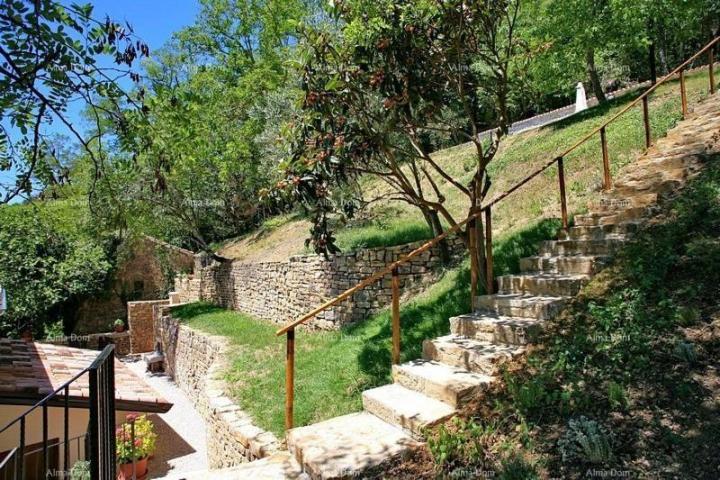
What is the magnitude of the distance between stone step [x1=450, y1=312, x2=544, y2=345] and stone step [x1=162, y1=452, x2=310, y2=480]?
2281 mm

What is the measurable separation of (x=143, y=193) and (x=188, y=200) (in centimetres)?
172

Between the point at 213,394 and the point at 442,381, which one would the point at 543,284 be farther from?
the point at 213,394

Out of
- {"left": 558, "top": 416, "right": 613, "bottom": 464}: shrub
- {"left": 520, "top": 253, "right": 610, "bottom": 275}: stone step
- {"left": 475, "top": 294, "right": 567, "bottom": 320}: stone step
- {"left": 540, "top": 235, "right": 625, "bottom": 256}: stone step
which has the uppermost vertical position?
{"left": 540, "top": 235, "right": 625, "bottom": 256}: stone step

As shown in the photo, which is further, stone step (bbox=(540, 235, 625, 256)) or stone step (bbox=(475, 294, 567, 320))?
stone step (bbox=(540, 235, 625, 256))

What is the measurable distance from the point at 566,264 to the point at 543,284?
1.66ft

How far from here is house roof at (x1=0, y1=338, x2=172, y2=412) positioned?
15.8 ft

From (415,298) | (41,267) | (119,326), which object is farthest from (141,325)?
(415,298)

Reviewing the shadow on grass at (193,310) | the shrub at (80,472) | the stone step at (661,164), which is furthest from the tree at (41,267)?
the stone step at (661,164)

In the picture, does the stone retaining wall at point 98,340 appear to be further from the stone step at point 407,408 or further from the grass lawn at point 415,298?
the stone step at point 407,408

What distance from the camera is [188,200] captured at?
17.0 metres

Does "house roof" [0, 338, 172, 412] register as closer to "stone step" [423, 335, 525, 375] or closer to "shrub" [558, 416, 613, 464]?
"stone step" [423, 335, 525, 375]

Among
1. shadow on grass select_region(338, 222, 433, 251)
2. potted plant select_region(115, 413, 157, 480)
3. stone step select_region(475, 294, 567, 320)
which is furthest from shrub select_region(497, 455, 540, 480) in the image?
potted plant select_region(115, 413, 157, 480)

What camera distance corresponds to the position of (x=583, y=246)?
579 cm

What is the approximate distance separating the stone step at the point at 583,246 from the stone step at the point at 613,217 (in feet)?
1.49
